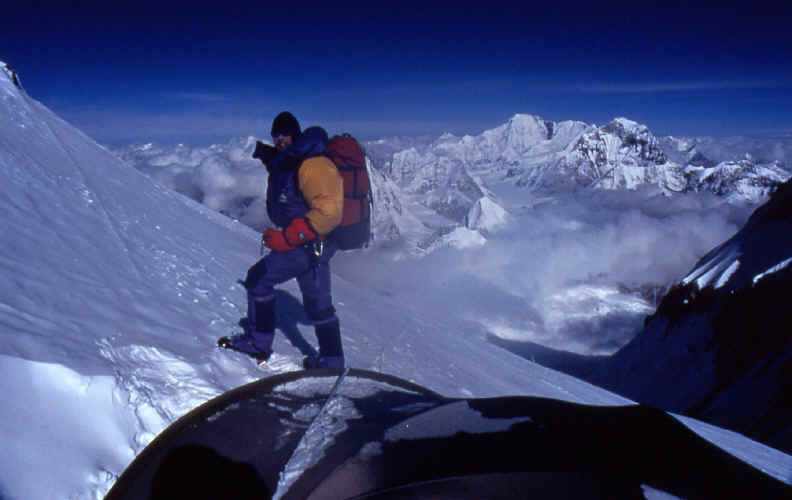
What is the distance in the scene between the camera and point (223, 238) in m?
11.5

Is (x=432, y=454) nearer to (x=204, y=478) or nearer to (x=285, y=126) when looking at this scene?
(x=204, y=478)

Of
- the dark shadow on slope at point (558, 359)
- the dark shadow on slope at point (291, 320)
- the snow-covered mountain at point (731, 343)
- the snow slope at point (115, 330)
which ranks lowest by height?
the dark shadow on slope at point (558, 359)

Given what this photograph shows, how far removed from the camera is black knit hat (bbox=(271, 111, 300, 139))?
14.7 feet

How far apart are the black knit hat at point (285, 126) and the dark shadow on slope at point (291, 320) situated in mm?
2865

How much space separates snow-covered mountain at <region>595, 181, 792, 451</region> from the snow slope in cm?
2429

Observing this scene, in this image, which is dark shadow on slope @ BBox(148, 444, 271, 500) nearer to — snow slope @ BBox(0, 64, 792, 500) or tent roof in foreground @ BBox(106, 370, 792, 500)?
tent roof in foreground @ BBox(106, 370, 792, 500)

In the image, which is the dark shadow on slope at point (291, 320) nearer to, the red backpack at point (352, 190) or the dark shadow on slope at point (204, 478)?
the red backpack at point (352, 190)

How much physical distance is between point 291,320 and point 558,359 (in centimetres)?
12607

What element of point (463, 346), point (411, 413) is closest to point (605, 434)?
point (411, 413)

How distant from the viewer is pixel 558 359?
120 m

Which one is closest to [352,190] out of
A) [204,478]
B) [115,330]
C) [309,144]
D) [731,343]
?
[309,144]

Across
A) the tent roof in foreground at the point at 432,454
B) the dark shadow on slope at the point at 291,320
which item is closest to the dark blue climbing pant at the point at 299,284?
the dark shadow on slope at the point at 291,320

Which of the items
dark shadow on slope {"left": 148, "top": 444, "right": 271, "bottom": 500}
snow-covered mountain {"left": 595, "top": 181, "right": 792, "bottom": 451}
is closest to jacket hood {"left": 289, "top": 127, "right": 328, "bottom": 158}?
dark shadow on slope {"left": 148, "top": 444, "right": 271, "bottom": 500}

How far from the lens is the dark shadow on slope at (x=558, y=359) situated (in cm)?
9719
